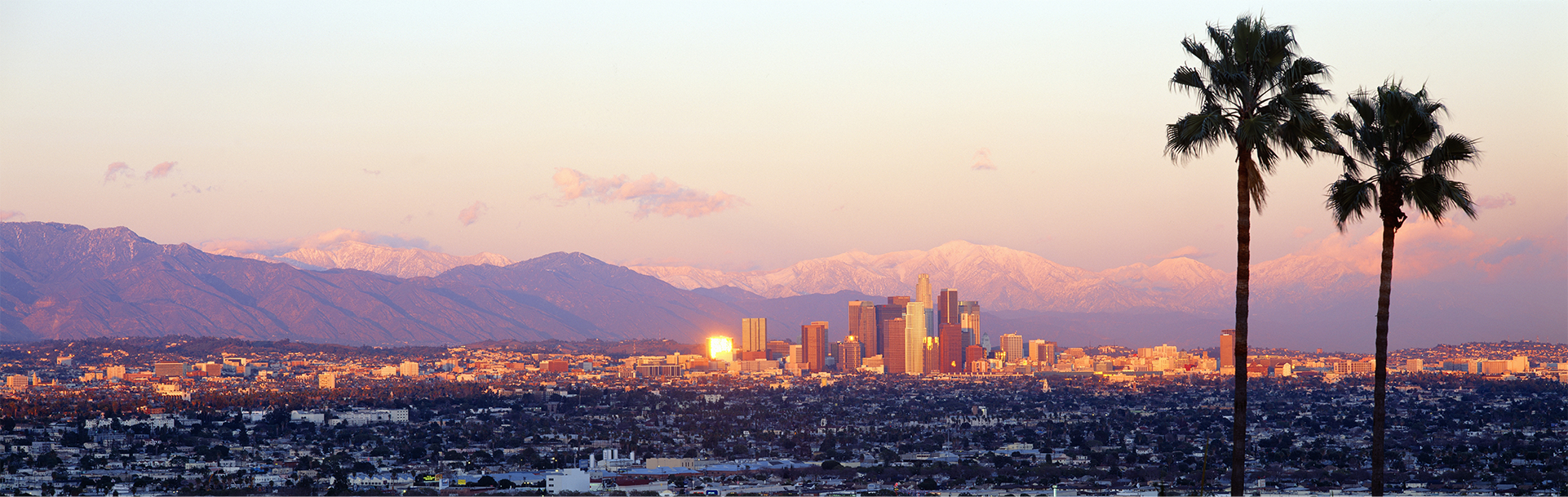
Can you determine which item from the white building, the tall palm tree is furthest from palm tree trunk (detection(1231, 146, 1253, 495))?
the white building

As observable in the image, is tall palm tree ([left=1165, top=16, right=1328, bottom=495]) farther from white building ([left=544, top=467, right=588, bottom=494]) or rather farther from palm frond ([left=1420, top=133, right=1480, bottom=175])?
white building ([left=544, top=467, right=588, bottom=494])

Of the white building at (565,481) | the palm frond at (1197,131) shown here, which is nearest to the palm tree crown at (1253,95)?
the palm frond at (1197,131)

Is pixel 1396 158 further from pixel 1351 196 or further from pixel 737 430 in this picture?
pixel 737 430

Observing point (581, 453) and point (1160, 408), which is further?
point (1160, 408)

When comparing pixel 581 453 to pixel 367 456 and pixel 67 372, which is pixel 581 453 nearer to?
pixel 367 456

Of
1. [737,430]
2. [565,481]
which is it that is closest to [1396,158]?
[565,481]

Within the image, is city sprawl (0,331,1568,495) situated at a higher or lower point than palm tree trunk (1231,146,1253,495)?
lower

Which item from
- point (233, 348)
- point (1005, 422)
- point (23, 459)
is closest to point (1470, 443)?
point (1005, 422)
